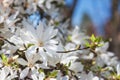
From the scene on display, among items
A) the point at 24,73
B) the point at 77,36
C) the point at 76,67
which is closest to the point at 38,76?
the point at 24,73

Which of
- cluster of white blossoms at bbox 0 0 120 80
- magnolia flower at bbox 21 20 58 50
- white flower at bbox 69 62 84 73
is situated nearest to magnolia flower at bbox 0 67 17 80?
cluster of white blossoms at bbox 0 0 120 80

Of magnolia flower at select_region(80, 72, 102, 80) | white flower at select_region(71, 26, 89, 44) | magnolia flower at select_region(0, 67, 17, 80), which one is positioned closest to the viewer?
magnolia flower at select_region(0, 67, 17, 80)

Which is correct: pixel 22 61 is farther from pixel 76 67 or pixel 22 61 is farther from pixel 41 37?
pixel 76 67

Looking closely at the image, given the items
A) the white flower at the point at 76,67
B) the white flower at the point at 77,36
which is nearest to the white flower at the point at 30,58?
the white flower at the point at 76,67

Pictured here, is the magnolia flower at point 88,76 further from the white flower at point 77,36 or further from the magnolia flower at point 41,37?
the white flower at point 77,36

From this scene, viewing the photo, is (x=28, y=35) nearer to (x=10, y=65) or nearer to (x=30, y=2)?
(x=10, y=65)

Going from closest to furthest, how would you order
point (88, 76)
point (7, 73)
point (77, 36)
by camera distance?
point (7, 73)
point (88, 76)
point (77, 36)

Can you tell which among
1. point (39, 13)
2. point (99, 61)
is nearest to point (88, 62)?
point (99, 61)

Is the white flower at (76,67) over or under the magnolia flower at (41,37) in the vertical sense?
under

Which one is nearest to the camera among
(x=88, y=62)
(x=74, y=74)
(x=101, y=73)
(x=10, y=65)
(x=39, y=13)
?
(x=10, y=65)

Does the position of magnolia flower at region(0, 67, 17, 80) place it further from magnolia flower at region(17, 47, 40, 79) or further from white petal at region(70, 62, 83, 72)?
white petal at region(70, 62, 83, 72)

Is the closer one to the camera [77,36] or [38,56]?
[38,56]
